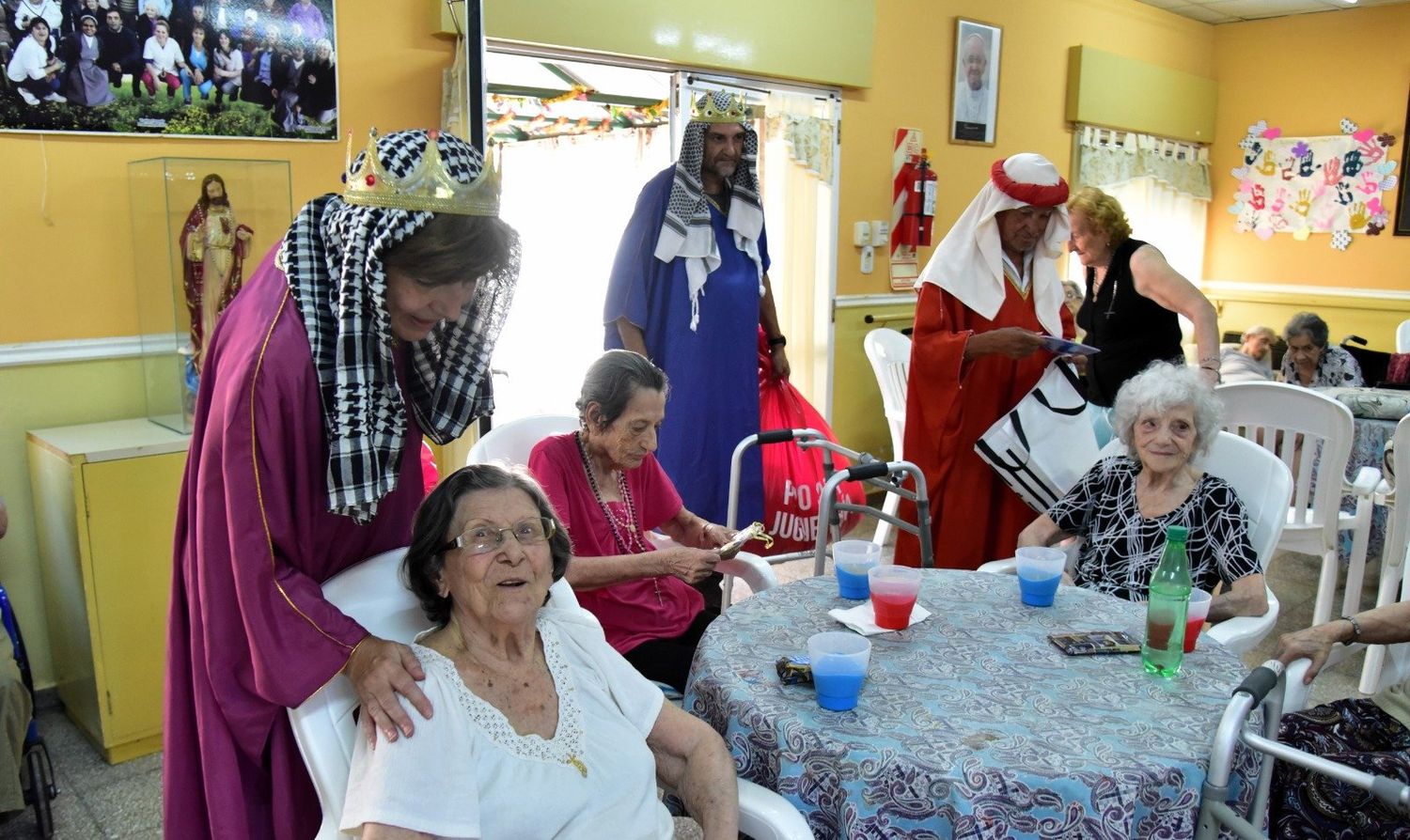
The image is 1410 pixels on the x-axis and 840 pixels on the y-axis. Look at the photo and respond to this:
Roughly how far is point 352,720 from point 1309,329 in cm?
437

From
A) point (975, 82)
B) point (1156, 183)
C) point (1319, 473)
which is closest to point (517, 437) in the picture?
point (1319, 473)

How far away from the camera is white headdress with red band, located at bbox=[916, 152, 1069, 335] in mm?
2910

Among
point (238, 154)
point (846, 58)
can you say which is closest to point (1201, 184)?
point (846, 58)

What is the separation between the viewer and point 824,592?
6.71 feet

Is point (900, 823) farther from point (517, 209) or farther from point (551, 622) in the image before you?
point (517, 209)

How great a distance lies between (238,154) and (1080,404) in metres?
2.57

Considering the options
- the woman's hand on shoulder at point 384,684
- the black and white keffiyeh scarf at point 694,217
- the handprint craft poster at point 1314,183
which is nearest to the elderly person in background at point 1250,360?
the black and white keffiyeh scarf at point 694,217

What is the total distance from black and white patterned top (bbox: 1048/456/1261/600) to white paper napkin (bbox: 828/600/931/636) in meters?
0.61

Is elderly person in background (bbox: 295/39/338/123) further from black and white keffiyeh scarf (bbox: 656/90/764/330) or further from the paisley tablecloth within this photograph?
the paisley tablecloth

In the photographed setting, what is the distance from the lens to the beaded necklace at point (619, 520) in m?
2.22

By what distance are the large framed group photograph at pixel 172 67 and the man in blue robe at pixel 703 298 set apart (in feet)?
3.55

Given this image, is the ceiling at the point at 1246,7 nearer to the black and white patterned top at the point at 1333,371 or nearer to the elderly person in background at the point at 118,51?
the black and white patterned top at the point at 1333,371

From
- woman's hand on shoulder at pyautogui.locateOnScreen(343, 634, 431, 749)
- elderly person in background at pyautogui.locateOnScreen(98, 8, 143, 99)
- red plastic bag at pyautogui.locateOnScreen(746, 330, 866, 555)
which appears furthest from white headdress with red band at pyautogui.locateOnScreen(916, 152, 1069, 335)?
elderly person in background at pyautogui.locateOnScreen(98, 8, 143, 99)

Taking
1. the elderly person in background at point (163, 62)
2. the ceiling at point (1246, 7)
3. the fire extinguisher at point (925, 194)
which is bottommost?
the fire extinguisher at point (925, 194)
